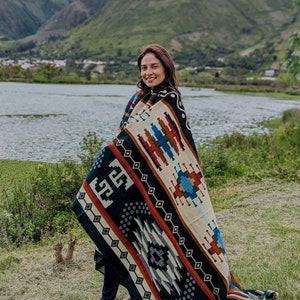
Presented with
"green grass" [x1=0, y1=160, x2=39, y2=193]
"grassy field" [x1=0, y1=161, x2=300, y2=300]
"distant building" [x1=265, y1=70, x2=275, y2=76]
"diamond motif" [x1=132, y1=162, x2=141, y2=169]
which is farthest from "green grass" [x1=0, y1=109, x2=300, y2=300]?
"distant building" [x1=265, y1=70, x2=275, y2=76]

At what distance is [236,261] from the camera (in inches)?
186

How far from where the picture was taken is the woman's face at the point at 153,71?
11.0 ft

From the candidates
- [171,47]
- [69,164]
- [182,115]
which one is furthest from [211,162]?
[171,47]

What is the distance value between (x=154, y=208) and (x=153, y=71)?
3.22 feet

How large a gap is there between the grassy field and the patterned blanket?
0.82 meters

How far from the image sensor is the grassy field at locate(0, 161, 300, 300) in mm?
4109

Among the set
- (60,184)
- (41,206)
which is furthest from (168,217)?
(60,184)

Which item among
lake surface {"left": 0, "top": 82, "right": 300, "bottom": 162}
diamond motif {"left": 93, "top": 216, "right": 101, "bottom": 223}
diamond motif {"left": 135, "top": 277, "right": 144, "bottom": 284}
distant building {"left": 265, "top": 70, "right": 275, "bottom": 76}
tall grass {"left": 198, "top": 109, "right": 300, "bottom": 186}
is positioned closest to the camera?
diamond motif {"left": 93, "top": 216, "right": 101, "bottom": 223}

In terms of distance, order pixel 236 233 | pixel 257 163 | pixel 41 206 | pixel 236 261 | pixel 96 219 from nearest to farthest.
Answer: pixel 96 219 < pixel 236 261 < pixel 236 233 < pixel 41 206 < pixel 257 163

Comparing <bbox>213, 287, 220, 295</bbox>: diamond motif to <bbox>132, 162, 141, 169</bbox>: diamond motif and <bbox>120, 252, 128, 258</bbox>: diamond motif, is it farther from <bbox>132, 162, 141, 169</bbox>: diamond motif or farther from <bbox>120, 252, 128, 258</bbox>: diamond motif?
<bbox>132, 162, 141, 169</bbox>: diamond motif

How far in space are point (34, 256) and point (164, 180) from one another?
2.39 m

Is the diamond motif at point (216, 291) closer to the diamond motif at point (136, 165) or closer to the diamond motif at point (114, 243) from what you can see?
the diamond motif at point (114, 243)

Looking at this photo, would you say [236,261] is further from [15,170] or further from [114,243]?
[15,170]

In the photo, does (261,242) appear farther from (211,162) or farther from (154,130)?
(211,162)
